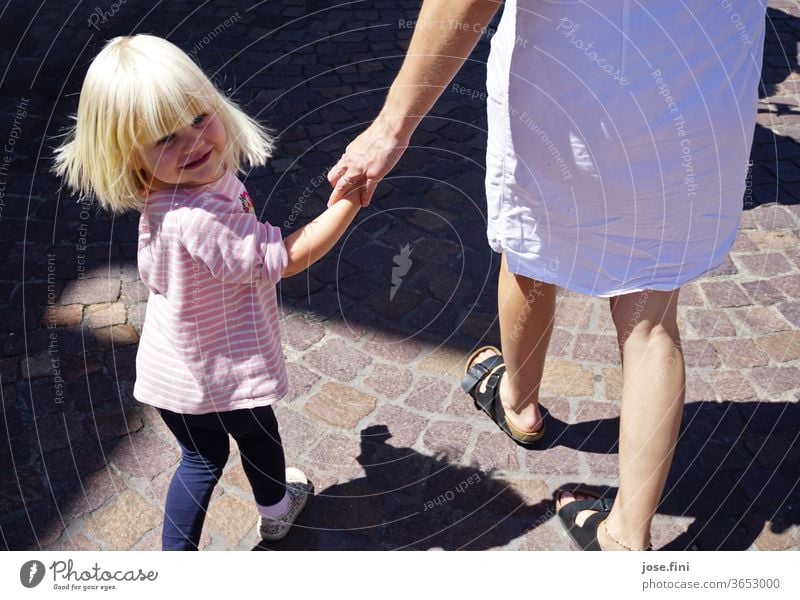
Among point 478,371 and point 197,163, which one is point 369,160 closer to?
point 197,163

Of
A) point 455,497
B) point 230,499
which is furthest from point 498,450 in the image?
point 230,499

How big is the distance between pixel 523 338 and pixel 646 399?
1.62 feet

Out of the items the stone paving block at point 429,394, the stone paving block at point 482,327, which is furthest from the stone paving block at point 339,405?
the stone paving block at point 482,327

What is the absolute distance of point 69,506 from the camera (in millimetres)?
2543

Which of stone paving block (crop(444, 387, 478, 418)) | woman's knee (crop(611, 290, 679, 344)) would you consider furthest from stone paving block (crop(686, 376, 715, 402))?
woman's knee (crop(611, 290, 679, 344))

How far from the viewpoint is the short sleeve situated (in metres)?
1.86

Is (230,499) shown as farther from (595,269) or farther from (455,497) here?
(595,269)

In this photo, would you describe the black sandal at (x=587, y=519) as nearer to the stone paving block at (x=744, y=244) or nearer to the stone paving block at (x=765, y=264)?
the stone paving block at (x=765, y=264)

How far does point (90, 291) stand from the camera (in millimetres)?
3273

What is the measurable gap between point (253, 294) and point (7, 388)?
1352mm

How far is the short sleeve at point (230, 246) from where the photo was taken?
1863mm

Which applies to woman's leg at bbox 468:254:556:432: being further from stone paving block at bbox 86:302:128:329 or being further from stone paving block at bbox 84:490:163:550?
stone paving block at bbox 86:302:128:329

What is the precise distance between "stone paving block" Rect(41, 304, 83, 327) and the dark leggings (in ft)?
3.83

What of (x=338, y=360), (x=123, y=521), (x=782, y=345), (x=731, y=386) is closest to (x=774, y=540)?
(x=731, y=386)
